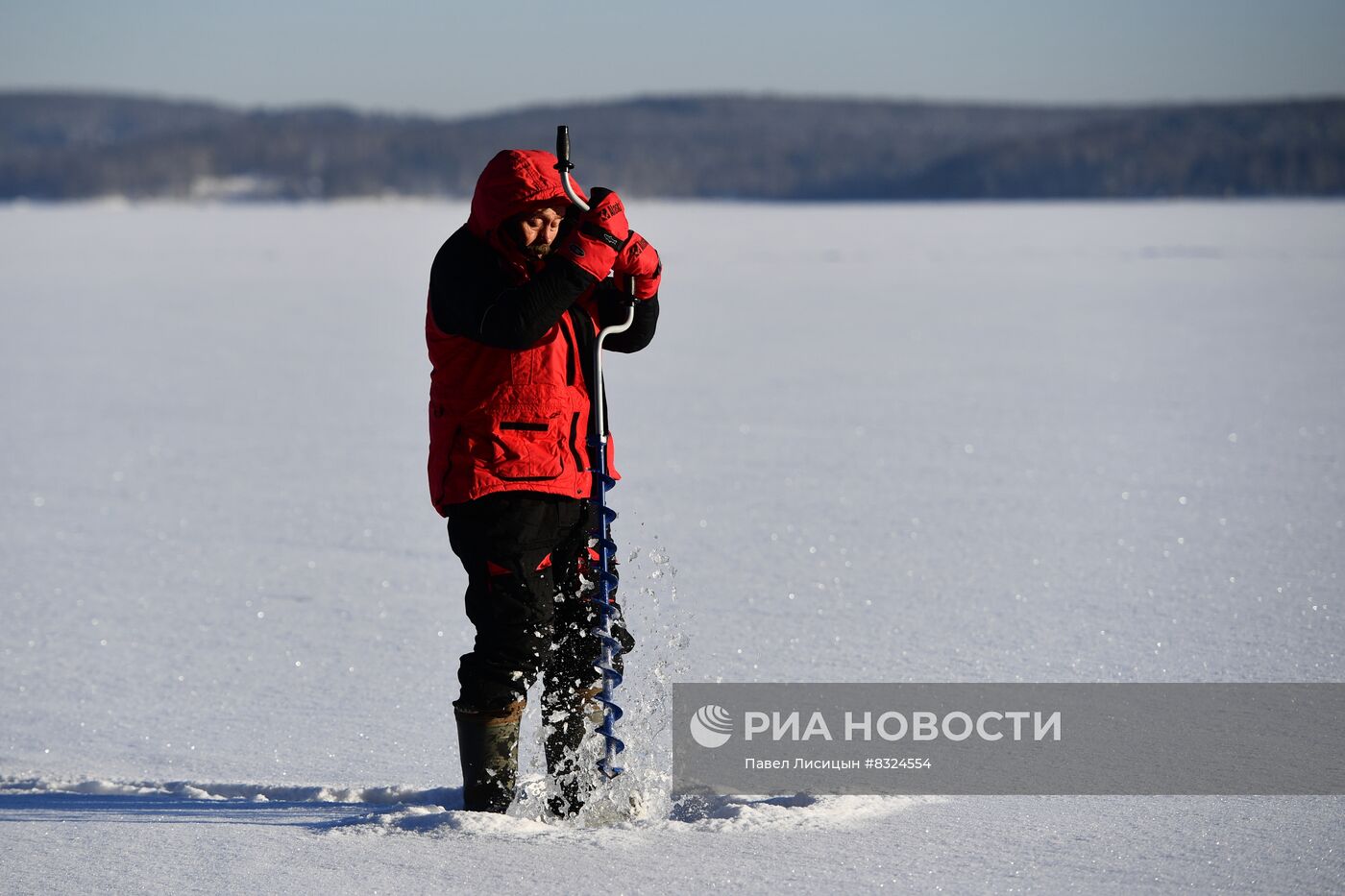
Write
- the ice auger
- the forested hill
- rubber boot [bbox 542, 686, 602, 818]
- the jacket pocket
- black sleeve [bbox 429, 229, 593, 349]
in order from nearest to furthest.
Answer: black sleeve [bbox 429, 229, 593, 349], the jacket pocket, the ice auger, rubber boot [bbox 542, 686, 602, 818], the forested hill

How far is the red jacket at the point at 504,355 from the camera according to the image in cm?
249

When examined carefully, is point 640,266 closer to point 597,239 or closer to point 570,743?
point 597,239

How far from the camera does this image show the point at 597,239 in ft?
8.29

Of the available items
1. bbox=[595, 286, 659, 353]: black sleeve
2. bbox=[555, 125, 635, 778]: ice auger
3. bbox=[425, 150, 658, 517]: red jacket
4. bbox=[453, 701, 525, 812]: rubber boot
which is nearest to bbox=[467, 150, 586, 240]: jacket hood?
bbox=[425, 150, 658, 517]: red jacket

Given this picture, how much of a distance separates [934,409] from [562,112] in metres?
145

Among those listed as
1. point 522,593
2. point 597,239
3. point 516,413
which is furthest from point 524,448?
point 597,239

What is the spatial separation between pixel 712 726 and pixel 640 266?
1241 mm

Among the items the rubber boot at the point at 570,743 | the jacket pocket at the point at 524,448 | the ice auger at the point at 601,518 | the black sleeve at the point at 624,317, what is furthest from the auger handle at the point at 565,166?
the rubber boot at the point at 570,743

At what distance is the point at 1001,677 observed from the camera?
3715mm

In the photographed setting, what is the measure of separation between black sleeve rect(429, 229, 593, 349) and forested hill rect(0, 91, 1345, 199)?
254 feet

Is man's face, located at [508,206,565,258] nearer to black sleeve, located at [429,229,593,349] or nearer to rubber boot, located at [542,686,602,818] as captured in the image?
black sleeve, located at [429,229,593,349]

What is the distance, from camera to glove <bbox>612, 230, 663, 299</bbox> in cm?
267

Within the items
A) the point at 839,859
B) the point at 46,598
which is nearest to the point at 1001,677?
the point at 839,859

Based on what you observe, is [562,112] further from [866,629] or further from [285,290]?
[866,629]
